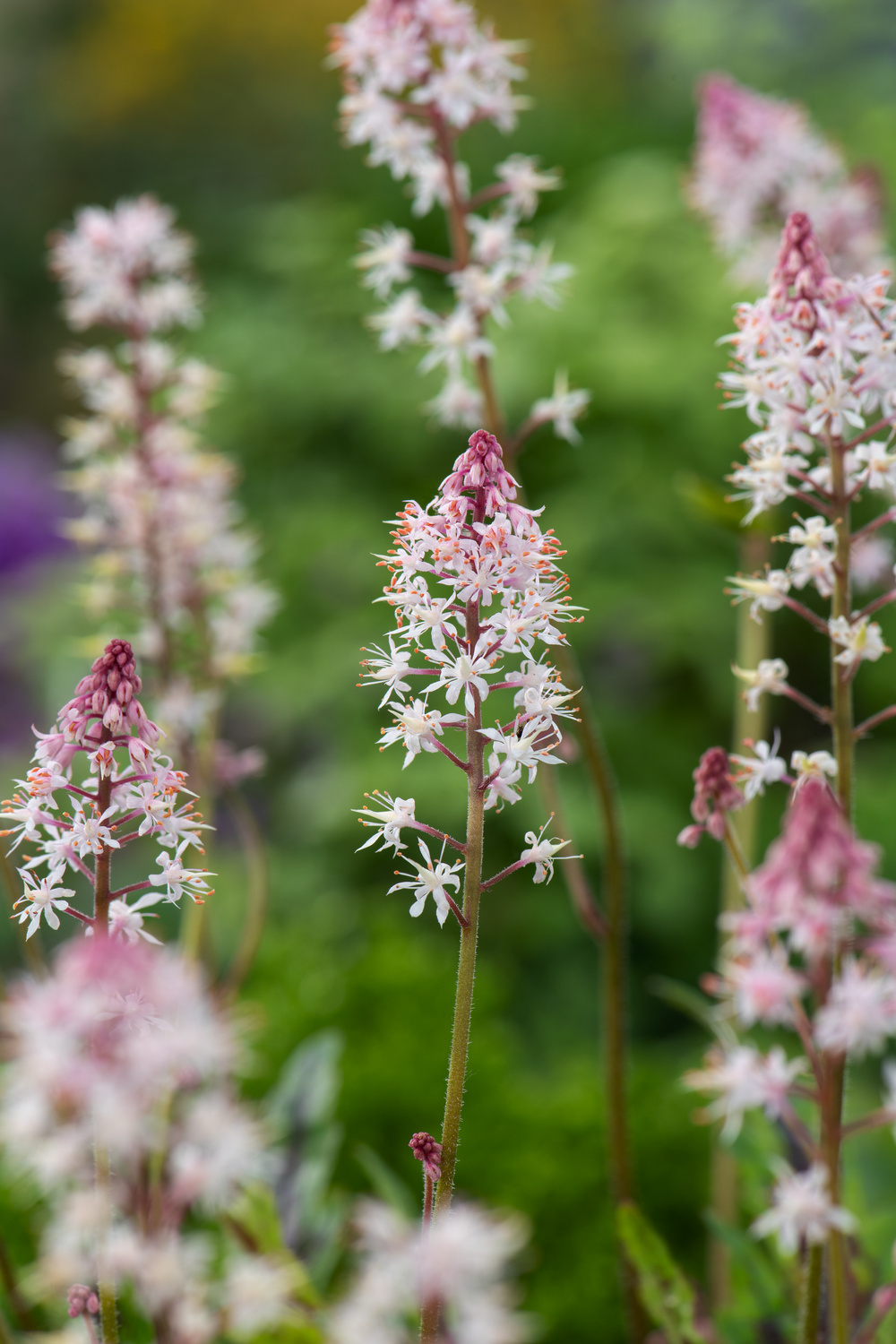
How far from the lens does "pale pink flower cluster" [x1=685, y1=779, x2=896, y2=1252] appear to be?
0.75 m

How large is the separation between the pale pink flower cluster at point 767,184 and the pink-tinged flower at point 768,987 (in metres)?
1.50

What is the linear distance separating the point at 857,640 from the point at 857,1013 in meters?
0.41

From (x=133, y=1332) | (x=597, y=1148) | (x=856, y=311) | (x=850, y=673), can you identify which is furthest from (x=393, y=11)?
(x=597, y=1148)

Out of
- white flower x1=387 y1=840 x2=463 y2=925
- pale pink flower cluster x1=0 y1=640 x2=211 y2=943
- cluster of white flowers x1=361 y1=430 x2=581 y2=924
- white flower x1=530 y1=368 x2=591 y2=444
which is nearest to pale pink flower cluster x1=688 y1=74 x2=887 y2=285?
white flower x1=530 y1=368 x2=591 y2=444

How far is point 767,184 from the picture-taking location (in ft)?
6.73

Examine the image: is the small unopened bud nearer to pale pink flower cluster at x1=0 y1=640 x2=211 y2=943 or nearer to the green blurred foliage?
pale pink flower cluster at x1=0 y1=640 x2=211 y2=943

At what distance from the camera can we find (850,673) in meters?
1.12

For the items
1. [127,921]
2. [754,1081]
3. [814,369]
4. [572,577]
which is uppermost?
[572,577]

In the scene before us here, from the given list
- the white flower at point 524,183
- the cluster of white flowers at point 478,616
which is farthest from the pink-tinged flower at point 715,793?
the white flower at point 524,183

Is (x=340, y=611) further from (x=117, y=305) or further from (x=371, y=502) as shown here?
(x=117, y=305)

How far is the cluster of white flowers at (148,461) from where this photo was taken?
1.96 m

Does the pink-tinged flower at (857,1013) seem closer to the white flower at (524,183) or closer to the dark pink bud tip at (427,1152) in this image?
the dark pink bud tip at (427,1152)

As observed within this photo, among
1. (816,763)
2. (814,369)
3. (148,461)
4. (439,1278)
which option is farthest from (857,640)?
(148,461)

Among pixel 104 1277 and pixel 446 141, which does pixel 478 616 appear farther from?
pixel 446 141
